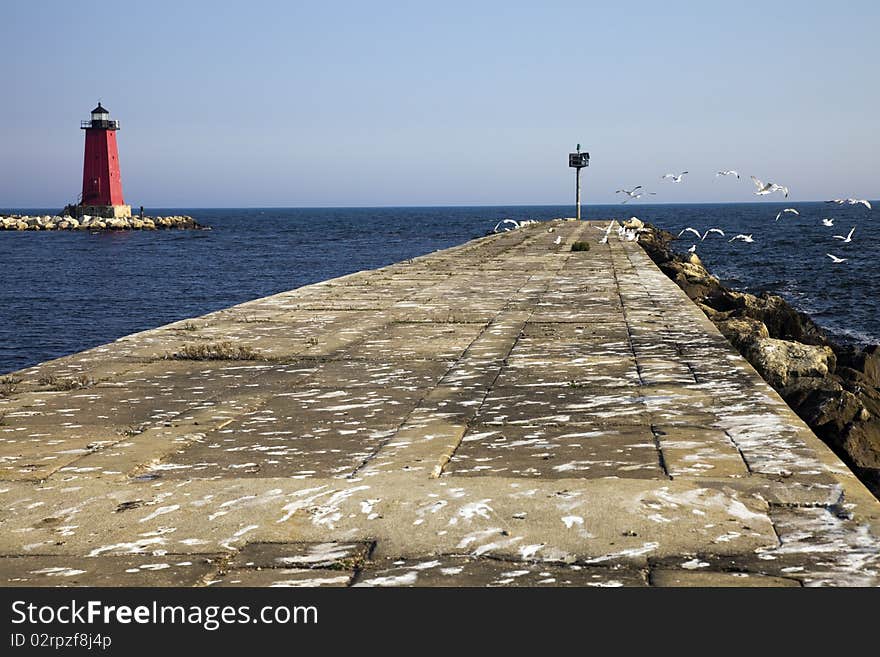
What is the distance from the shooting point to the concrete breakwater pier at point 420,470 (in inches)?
149

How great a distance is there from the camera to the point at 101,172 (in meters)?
80.2

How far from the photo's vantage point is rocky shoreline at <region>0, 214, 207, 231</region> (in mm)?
80625

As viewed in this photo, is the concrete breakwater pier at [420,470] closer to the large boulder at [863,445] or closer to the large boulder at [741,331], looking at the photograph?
the large boulder at [741,331]

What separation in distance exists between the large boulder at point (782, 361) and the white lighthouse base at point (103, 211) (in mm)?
78655

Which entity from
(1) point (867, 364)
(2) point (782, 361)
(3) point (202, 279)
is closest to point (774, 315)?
(1) point (867, 364)

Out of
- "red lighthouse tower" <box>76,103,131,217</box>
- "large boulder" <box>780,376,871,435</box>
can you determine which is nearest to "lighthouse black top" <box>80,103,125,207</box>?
"red lighthouse tower" <box>76,103,131,217</box>

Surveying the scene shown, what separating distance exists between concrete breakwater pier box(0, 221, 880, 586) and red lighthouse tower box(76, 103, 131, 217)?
242 ft

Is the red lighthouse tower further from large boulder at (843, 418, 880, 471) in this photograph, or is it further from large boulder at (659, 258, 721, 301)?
large boulder at (843, 418, 880, 471)

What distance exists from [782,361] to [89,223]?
257ft

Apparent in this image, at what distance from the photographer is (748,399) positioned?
648cm

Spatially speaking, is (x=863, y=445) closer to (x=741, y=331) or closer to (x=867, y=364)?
(x=741, y=331)
